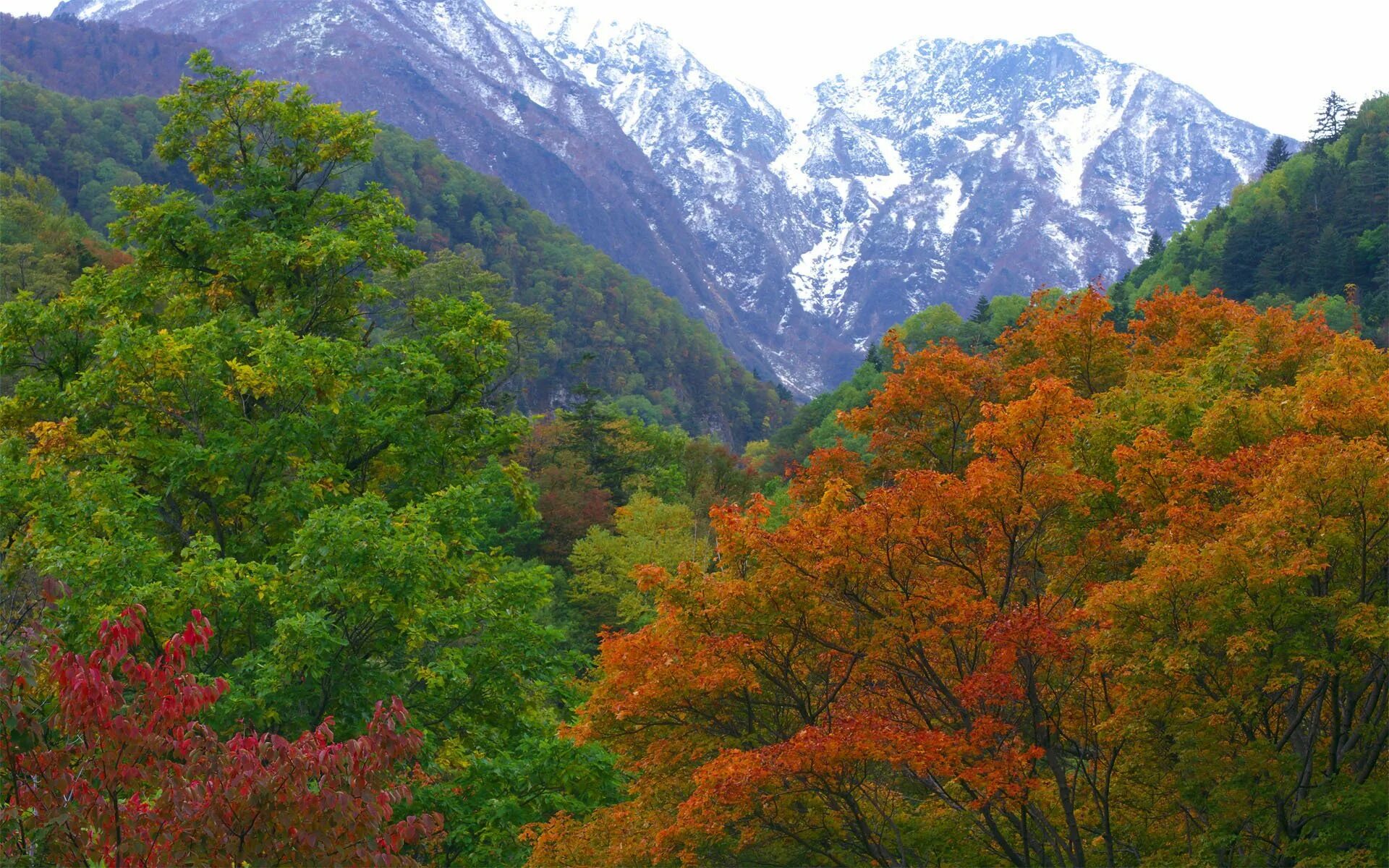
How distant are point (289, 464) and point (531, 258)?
505ft

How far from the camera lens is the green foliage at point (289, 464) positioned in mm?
11453

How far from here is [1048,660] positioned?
42.7 ft

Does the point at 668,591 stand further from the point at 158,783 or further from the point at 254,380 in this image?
the point at 158,783

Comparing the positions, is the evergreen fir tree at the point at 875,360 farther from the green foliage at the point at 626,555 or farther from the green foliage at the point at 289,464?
the green foliage at the point at 289,464

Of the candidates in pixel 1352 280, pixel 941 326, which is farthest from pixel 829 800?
pixel 941 326

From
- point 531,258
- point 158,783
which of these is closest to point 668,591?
point 158,783

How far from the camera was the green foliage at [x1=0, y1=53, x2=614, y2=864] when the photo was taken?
1145 centimetres

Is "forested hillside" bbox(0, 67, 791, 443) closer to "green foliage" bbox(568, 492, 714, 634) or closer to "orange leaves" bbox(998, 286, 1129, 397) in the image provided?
"green foliage" bbox(568, 492, 714, 634)

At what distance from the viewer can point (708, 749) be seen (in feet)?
43.2

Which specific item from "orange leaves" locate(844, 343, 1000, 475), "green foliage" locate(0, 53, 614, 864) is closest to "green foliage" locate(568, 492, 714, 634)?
"orange leaves" locate(844, 343, 1000, 475)

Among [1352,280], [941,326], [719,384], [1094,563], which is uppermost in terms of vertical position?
[1352,280]

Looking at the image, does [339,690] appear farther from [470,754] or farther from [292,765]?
[292,765]

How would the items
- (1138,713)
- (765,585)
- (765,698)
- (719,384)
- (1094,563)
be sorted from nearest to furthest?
(1138,713), (765,585), (765,698), (1094,563), (719,384)

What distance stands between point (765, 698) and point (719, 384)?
6046 inches
